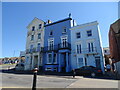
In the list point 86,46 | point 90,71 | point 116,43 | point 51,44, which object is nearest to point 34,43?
point 51,44

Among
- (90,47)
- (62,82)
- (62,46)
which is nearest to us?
(62,82)

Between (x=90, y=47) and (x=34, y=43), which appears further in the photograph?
(x=34, y=43)

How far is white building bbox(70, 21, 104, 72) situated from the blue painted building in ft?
4.29

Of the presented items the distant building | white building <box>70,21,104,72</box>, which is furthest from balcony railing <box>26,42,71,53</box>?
the distant building

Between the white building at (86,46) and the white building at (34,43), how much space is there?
29.0 feet

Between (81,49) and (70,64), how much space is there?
3.98 m

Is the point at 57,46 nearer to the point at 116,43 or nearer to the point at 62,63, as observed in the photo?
the point at 62,63

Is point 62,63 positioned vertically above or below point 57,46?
below

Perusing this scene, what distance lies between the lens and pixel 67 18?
22.0 meters

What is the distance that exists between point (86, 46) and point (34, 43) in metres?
14.3

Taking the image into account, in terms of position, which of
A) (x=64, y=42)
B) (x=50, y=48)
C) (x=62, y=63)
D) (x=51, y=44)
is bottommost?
(x=62, y=63)

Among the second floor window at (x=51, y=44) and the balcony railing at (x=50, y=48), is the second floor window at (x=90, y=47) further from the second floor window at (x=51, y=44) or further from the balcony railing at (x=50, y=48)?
the second floor window at (x=51, y=44)

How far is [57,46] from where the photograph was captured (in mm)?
21516

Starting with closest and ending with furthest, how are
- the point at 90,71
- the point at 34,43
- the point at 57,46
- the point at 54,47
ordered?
the point at 90,71 < the point at 57,46 < the point at 54,47 < the point at 34,43
